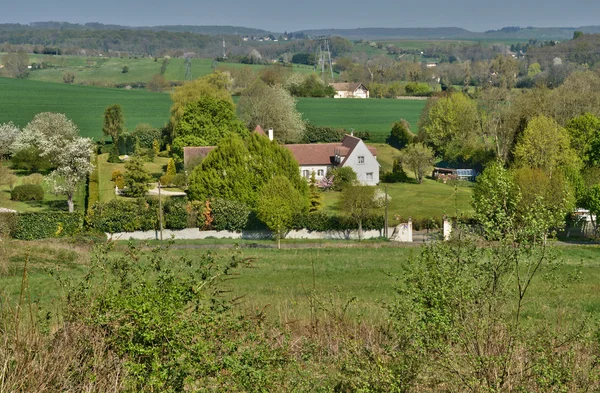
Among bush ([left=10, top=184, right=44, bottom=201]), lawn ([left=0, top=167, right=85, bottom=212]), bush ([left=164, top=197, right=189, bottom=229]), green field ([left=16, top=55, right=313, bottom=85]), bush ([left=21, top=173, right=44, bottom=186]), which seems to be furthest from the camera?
green field ([left=16, top=55, right=313, bottom=85])

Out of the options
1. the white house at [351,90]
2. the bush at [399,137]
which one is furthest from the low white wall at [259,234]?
the white house at [351,90]

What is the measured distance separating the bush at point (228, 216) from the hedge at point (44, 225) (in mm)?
6241

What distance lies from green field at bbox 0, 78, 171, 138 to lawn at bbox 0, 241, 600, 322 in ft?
170

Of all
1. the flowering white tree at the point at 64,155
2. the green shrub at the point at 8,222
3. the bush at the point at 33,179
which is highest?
the flowering white tree at the point at 64,155

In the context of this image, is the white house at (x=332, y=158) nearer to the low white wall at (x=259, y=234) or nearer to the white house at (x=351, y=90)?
the low white wall at (x=259, y=234)

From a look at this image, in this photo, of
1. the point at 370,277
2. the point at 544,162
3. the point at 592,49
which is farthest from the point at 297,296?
the point at 592,49

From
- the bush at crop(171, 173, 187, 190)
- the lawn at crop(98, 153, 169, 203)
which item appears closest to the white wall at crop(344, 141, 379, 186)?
the bush at crop(171, 173, 187, 190)

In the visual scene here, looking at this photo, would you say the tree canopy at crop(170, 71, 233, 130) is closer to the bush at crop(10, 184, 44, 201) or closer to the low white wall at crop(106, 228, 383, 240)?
the bush at crop(10, 184, 44, 201)

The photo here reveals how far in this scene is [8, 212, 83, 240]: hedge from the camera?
34.2m

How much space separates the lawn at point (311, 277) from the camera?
51.2ft

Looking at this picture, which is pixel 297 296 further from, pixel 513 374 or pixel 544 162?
pixel 544 162

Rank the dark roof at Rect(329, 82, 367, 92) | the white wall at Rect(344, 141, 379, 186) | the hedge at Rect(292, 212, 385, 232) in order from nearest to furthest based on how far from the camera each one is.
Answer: the hedge at Rect(292, 212, 385, 232) < the white wall at Rect(344, 141, 379, 186) < the dark roof at Rect(329, 82, 367, 92)

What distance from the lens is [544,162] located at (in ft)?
146

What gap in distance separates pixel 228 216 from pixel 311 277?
1323 centimetres
